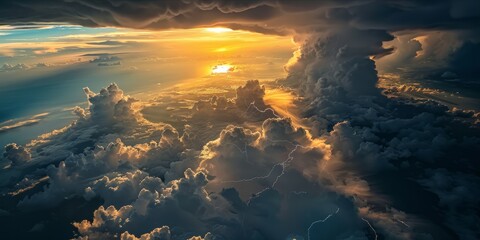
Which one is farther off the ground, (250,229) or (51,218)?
(250,229)

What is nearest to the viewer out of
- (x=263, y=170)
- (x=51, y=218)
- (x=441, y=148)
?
(x=263, y=170)

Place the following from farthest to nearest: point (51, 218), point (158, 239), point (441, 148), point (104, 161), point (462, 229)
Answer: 1. point (441, 148)
2. point (104, 161)
3. point (51, 218)
4. point (462, 229)
5. point (158, 239)

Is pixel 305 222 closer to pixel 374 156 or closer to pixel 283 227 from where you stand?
pixel 283 227

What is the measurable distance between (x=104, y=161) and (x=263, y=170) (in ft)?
313

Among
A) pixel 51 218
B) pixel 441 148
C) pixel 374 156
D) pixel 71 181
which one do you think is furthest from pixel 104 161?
pixel 441 148

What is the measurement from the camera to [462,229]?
370 feet

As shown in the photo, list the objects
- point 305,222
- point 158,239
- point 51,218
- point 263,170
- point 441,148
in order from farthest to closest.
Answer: point 441,148 → point 51,218 → point 263,170 → point 305,222 → point 158,239

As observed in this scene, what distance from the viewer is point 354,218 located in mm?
94000

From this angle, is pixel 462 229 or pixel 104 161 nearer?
pixel 462 229

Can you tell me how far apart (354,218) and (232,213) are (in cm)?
3580

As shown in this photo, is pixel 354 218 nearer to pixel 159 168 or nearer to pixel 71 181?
pixel 159 168

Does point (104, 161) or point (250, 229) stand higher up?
point (250, 229)

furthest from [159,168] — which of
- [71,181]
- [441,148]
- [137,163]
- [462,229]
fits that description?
[441,148]

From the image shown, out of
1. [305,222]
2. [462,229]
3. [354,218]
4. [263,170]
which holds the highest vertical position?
[263,170]
